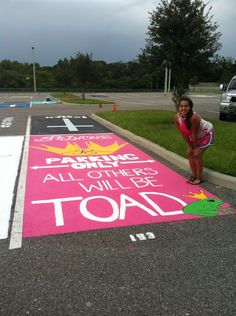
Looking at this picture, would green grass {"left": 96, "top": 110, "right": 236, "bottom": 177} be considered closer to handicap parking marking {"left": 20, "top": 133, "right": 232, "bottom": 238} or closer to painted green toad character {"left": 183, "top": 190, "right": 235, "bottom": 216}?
handicap parking marking {"left": 20, "top": 133, "right": 232, "bottom": 238}

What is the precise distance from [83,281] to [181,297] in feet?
2.77

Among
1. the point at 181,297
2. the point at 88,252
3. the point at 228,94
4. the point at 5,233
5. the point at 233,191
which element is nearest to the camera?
the point at 181,297

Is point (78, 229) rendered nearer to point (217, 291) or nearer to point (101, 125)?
point (217, 291)

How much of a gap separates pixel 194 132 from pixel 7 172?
139 inches

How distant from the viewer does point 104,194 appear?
19.4ft

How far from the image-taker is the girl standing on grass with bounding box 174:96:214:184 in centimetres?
621

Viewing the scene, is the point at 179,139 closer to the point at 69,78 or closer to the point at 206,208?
the point at 206,208

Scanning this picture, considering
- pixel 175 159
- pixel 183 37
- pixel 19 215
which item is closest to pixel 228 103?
pixel 183 37

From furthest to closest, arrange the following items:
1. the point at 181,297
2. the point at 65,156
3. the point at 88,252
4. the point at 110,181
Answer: the point at 65,156 → the point at 110,181 → the point at 88,252 → the point at 181,297

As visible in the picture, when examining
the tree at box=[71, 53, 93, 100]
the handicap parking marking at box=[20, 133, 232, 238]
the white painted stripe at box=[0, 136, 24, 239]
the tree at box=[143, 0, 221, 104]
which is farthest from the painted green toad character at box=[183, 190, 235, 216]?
the tree at box=[71, 53, 93, 100]

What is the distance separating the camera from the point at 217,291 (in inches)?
129

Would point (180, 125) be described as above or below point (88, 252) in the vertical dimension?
above

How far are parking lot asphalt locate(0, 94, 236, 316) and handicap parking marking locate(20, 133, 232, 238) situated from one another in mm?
281

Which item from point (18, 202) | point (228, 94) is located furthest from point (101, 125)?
point (18, 202)
